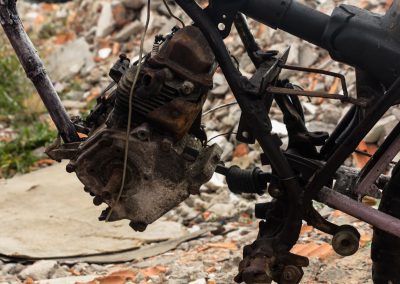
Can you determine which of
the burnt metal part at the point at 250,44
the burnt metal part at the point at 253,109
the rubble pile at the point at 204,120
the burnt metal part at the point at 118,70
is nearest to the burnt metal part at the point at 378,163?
the burnt metal part at the point at 253,109

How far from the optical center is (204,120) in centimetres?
738

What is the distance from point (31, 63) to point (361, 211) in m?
1.55

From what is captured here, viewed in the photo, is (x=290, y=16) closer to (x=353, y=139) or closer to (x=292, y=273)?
(x=353, y=139)

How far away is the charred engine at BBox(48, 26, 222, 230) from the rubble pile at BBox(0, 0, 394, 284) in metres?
0.71

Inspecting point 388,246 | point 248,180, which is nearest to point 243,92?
point 248,180

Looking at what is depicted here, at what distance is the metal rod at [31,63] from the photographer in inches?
132

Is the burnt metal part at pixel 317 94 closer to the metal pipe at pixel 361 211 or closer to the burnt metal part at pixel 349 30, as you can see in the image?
the burnt metal part at pixel 349 30

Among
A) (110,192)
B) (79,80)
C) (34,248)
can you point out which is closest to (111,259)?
(34,248)

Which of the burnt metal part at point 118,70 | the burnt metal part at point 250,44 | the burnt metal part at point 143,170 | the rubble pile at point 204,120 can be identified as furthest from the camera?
the rubble pile at point 204,120

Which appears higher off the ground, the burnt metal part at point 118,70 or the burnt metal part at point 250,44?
the burnt metal part at point 250,44

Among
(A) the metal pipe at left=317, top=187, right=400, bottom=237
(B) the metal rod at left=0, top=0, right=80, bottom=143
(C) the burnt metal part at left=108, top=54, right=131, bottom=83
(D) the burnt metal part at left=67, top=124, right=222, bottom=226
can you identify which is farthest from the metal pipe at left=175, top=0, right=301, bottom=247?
(B) the metal rod at left=0, top=0, right=80, bottom=143

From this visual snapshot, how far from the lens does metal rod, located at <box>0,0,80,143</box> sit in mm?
3359

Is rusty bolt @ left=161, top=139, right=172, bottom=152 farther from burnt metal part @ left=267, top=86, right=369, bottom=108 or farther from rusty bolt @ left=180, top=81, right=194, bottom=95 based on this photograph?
burnt metal part @ left=267, top=86, right=369, bottom=108

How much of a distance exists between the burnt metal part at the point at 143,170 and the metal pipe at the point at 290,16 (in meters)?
0.58
